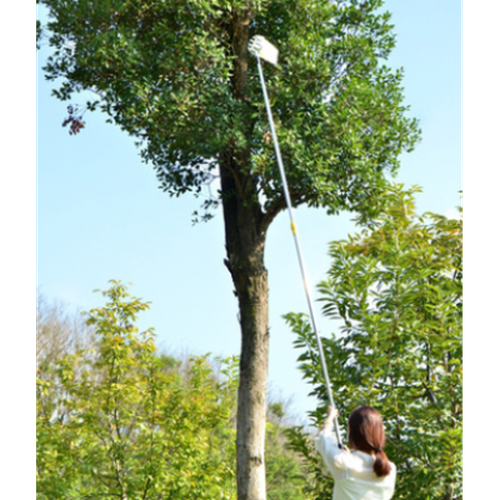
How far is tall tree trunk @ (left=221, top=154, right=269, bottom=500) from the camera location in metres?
6.78

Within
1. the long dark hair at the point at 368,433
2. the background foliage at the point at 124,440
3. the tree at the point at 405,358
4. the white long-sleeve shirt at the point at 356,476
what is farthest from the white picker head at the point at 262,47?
the background foliage at the point at 124,440

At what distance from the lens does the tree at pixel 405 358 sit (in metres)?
4.88

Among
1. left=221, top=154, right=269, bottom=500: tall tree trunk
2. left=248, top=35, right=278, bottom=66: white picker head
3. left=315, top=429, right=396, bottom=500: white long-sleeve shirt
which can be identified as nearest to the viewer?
left=315, top=429, right=396, bottom=500: white long-sleeve shirt

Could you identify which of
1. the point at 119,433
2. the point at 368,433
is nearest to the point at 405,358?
the point at 368,433

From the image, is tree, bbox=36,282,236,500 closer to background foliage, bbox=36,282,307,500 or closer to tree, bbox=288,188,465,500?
background foliage, bbox=36,282,307,500

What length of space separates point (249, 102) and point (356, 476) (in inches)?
219

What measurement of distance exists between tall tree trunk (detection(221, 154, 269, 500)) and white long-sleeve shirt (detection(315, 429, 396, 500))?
13.7 ft

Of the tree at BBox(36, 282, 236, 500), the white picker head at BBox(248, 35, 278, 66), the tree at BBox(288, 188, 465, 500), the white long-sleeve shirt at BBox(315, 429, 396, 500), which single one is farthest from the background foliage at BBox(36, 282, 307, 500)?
the white long-sleeve shirt at BBox(315, 429, 396, 500)

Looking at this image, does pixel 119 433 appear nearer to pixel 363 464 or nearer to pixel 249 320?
pixel 249 320

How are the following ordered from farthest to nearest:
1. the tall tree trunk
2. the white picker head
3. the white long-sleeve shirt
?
the tall tree trunk, the white picker head, the white long-sleeve shirt

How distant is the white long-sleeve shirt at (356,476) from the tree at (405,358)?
2167 millimetres

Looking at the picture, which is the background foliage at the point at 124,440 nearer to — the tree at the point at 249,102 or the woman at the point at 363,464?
the tree at the point at 249,102
